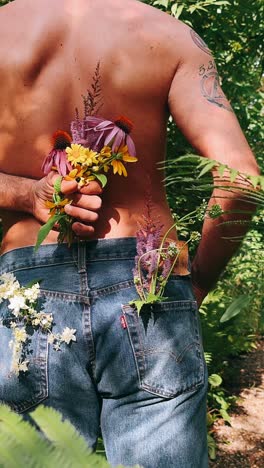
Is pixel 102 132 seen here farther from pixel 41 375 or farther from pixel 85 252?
pixel 41 375

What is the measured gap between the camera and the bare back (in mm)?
1686

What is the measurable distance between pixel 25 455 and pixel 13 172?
4.66 feet

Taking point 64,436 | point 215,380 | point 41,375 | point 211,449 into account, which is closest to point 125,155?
point 41,375

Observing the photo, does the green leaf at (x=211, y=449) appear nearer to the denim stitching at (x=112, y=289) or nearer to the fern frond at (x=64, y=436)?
the denim stitching at (x=112, y=289)

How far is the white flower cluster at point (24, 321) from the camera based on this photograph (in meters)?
1.59

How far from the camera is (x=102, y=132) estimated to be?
1629 millimetres

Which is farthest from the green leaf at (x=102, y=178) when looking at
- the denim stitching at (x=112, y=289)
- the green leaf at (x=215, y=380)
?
the green leaf at (x=215, y=380)

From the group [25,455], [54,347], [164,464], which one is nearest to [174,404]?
[164,464]

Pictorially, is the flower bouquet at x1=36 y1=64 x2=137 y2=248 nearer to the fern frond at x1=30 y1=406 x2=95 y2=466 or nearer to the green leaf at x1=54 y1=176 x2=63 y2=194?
the green leaf at x1=54 y1=176 x2=63 y2=194

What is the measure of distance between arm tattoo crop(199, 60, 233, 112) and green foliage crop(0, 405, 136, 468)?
52.2 inches

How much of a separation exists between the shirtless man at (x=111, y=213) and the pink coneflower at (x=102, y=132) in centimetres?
8

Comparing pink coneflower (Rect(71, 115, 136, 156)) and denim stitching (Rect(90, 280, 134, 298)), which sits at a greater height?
pink coneflower (Rect(71, 115, 136, 156))

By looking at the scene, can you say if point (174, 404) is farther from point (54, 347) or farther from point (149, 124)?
point (149, 124)

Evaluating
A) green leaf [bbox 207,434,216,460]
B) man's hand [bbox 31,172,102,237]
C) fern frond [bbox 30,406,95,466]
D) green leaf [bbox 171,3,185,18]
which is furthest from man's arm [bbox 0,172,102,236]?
green leaf [bbox 207,434,216,460]
